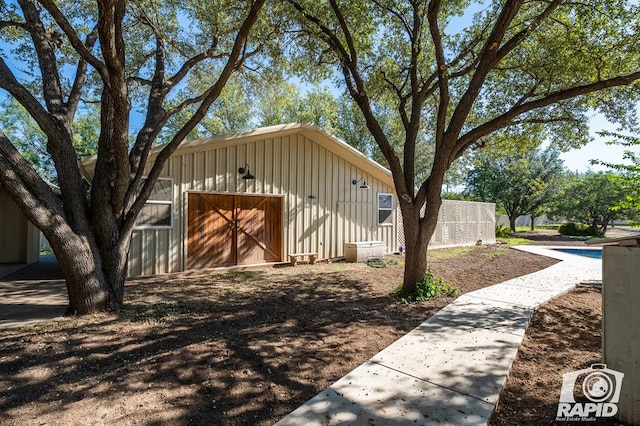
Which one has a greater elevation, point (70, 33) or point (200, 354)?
point (70, 33)

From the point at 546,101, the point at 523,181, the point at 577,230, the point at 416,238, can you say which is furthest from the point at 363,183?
the point at 577,230

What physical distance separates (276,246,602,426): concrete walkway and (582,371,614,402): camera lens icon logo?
1.83ft

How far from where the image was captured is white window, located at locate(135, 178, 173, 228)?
7.48 metres

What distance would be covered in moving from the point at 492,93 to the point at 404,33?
8.06 feet

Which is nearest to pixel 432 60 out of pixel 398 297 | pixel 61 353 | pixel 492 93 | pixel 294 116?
pixel 492 93

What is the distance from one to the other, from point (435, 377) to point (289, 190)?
301 inches

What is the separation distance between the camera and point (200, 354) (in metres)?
3.22

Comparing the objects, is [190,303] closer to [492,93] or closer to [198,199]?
[198,199]

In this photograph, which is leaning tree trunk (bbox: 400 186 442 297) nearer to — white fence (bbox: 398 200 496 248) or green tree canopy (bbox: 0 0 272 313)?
green tree canopy (bbox: 0 0 272 313)

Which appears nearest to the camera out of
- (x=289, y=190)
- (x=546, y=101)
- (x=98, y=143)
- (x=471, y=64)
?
(x=546, y=101)

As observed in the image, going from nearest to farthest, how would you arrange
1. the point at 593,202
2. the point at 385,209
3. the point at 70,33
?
the point at 70,33 < the point at 385,209 < the point at 593,202

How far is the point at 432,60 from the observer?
23.1 ft
